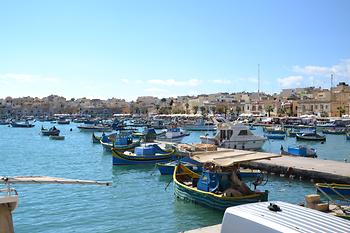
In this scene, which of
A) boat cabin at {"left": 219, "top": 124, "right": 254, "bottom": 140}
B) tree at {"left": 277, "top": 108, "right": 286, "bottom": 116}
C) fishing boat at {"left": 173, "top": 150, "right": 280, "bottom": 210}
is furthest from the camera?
tree at {"left": 277, "top": 108, "right": 286, "bottom": 116}

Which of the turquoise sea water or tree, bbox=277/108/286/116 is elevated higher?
tree, bbox=277/108/286/116

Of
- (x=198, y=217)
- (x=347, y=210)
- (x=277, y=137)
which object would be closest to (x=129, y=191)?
(x=198, y=217)

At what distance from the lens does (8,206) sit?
7.70 m

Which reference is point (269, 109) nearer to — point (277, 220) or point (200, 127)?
point (200, 127)

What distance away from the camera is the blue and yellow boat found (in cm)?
1880

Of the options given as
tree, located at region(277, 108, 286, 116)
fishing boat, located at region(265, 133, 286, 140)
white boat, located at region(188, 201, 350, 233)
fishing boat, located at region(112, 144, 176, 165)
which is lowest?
fishing boat, located at region(265, 133, 286, 140)

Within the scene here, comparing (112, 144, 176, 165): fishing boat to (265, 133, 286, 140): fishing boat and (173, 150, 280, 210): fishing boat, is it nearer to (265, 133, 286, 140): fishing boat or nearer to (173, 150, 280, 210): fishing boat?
(173, 150, 280, 210): fishing boat

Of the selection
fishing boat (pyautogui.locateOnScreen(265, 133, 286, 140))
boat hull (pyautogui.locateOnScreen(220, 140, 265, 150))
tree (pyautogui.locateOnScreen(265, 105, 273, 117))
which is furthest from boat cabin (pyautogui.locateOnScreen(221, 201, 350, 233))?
tree (pyautogui.locateOnScreen(265, 105, 273, 117))

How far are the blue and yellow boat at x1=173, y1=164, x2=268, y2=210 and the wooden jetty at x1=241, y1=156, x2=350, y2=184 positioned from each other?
28.1 ft

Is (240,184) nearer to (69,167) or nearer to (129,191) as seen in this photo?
(129,191)

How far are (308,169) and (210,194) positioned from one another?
1152cm

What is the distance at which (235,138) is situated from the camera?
153 feet

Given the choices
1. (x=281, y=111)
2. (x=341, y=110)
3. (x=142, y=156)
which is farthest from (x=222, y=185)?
(x=281, y=111)

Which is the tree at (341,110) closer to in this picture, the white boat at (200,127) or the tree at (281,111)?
the tree at (281,111)
